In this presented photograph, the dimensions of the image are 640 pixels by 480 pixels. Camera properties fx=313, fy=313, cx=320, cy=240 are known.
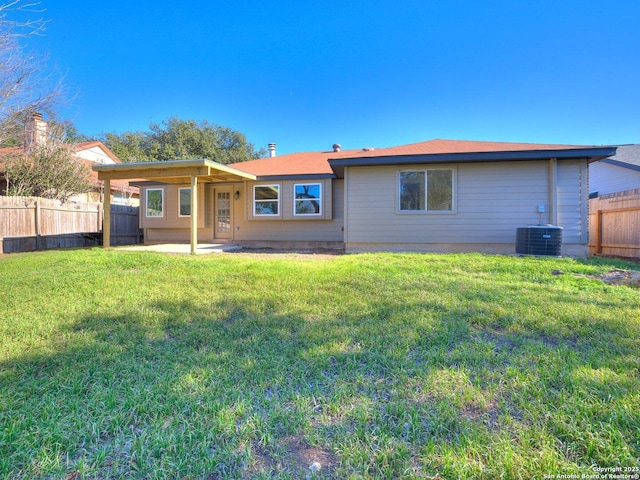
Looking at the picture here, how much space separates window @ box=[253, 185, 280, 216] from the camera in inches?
456

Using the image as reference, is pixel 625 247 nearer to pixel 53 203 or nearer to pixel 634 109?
pixel 634 109

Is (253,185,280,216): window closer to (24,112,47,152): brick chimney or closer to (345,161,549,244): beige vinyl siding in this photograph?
(345,161,549,244): beige vinyl siding

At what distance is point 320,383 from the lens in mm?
2189

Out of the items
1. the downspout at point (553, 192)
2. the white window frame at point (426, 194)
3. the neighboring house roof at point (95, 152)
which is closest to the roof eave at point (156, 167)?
the white window frame at point (426, 194)

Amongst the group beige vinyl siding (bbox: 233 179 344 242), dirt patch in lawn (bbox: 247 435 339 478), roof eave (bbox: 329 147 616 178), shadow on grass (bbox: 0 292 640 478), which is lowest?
dirt patch in lawn (bbox: 247 435 339 478)

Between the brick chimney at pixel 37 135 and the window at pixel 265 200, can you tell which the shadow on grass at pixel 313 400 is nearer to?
the window at pixel 265 200

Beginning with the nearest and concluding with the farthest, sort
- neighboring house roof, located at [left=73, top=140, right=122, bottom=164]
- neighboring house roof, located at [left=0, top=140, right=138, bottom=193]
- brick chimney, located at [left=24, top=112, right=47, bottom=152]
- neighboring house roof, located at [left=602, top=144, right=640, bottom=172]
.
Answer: brick chimney, located at [left=24, top=112, right=47, bottom=152] → neighboring house roof, located at [left=602, top=144, right=640, bottom=172] → neighboring house roof, located at [left=0, top=140, right=138, bottom=193] → neighboring house roof, located at [left=73, top=140, right=122, bottom=164]

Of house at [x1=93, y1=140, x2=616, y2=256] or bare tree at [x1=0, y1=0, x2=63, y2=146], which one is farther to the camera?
house at [x1=93, y1=140, x2=616, y2=256]

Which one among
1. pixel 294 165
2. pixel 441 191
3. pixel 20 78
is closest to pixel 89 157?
pixel 20 78

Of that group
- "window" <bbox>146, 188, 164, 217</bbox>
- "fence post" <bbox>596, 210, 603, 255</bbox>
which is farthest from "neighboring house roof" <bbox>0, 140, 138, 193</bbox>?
"fence post" <bbox>596, 210, 603, 255</bbox>

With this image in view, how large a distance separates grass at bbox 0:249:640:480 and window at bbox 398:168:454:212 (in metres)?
4.93

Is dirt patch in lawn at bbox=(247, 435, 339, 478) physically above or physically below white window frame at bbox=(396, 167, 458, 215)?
below

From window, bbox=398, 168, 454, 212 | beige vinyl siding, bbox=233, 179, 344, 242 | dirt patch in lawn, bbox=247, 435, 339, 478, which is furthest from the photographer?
beige vinyl siding, bbox=233, 179, 344, 242

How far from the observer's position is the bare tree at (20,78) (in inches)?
239
